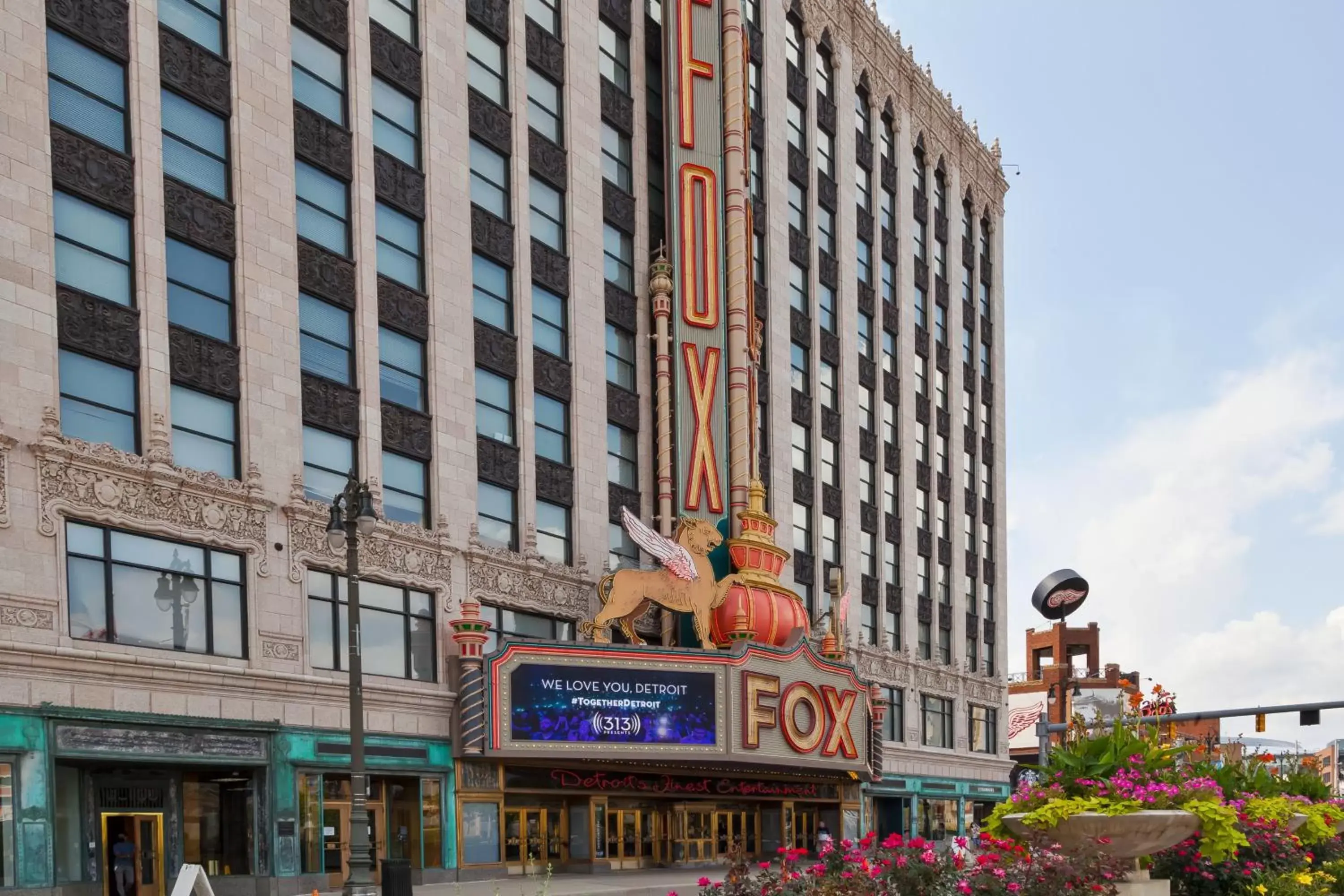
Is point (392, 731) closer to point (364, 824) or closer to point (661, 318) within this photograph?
point (364, 824)

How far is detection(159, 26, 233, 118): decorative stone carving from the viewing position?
31578mm

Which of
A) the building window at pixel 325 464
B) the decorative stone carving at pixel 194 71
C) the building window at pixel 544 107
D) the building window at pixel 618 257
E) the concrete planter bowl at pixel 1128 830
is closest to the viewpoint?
the concrete planter bowl at pixel 1128 830

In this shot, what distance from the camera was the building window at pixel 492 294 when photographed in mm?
40375

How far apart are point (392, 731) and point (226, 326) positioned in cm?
1046

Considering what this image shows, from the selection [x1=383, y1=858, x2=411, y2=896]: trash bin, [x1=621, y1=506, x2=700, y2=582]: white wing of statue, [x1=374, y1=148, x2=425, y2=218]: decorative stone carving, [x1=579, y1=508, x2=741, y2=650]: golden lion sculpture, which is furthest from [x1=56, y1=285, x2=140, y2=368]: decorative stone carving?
[x1=579, y1=508, x2=741, y2=650]: golden lion sculpture

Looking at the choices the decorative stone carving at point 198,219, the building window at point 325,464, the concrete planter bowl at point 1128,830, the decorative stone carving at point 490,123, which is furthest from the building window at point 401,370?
the concrete planter bowl at point 1128,830

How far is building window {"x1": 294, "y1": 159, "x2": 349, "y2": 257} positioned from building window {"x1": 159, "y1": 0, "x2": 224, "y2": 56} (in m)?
3.35

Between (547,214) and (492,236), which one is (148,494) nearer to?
(492,236)

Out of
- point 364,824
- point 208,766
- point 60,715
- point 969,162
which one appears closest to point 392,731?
point 208,766

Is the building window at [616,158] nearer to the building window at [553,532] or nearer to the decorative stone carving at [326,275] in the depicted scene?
the building window at [553,532]

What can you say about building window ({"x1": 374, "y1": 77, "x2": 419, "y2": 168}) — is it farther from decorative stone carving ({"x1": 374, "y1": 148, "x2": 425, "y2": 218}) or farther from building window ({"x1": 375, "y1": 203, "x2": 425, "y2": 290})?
building window ({"x1": 375, "y1": 203, "x2": 425, "y2": 290})

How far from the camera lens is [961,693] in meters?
68.1

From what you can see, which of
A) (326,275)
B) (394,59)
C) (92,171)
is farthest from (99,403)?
(394,59)

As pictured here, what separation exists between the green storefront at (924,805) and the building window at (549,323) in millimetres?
22812
